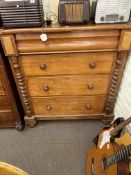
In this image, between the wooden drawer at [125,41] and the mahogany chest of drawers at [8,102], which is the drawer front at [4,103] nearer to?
the mahogany chest of drawers at [8,102]

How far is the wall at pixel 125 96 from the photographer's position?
1.25m

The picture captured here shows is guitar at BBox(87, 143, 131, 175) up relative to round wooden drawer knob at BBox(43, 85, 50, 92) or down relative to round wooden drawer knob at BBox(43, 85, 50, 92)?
down

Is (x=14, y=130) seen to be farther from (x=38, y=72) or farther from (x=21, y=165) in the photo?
(x=38, y=72)

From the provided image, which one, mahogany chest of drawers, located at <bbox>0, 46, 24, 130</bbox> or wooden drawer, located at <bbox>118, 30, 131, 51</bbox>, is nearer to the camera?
wooden drawer, located at <bbox>118, 30, 131, 51</bbox>

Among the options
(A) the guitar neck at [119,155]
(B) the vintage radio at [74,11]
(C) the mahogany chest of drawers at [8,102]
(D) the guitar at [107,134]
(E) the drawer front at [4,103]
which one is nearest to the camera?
(A) the guitar neck at [119,155]

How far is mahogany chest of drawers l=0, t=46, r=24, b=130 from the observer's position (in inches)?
50.0

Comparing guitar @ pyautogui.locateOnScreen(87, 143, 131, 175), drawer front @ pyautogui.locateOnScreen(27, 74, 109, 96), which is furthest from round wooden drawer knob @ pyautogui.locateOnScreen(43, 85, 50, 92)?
guitar @ pyautogui.locateOnScreen(87, 143, 131, 175)

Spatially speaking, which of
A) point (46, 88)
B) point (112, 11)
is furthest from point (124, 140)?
point (112, 11)

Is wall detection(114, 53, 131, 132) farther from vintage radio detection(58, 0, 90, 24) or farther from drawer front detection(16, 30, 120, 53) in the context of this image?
vintage radio detection(58, 0, 90, 24)

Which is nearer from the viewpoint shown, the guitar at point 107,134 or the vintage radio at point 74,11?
the vintage radio at point 74,11

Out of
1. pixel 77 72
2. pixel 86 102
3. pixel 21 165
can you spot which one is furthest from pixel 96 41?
pixel 21 165

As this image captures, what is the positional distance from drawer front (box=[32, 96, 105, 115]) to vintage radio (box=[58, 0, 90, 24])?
65 cm

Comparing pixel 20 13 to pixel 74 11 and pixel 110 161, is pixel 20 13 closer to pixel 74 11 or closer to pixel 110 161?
pixel 74 11

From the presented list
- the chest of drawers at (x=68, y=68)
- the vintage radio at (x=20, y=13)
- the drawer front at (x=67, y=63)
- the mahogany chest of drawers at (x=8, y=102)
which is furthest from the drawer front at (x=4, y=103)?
the vintage radio at (x=20, y=13)
